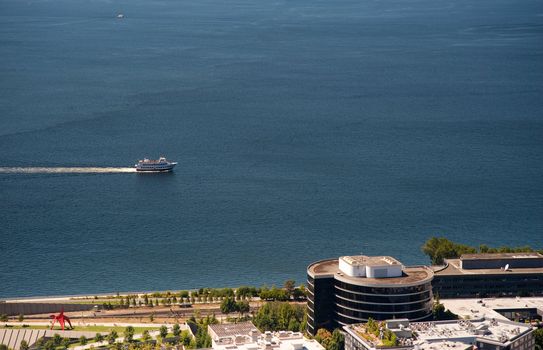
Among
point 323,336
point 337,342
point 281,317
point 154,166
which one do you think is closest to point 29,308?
point 281,317

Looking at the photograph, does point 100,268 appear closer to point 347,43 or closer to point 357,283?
point 357,283

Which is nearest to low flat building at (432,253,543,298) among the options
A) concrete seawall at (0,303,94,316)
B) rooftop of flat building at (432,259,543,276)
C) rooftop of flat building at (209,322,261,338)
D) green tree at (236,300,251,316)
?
rooftop of flat building at (432,259,543,276)

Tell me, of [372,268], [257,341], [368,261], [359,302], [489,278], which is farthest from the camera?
[489,278]

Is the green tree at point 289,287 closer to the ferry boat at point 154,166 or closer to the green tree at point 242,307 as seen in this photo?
the green tree at point 242,307

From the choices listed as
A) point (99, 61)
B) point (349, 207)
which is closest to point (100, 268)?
point (349, 207)

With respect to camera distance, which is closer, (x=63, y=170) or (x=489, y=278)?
(x=489, y=278)

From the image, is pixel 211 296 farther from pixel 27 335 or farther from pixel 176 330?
pixel 27 335
